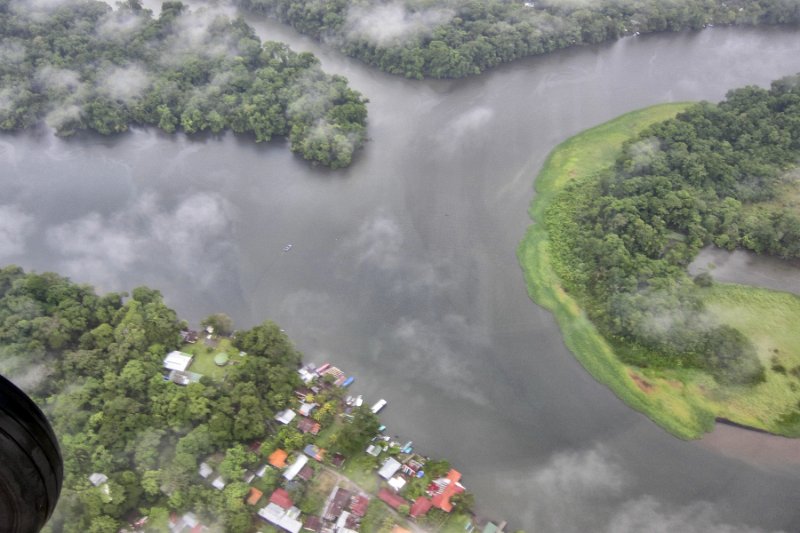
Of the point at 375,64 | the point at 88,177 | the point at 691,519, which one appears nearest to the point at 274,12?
the point at 375,64

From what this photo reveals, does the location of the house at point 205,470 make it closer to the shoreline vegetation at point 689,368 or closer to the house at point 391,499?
the house at point 391,499

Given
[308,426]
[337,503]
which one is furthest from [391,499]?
[308,426]

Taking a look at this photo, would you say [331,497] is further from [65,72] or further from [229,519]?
[65,72]

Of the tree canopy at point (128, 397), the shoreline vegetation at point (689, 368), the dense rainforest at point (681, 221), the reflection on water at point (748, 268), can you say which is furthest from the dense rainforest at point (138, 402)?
the reflection on water at point (748, 268)

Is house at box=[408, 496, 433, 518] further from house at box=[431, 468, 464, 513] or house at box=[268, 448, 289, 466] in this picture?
house at box=[268, 448, 289, 466]

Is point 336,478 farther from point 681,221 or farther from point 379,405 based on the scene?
point 681,221

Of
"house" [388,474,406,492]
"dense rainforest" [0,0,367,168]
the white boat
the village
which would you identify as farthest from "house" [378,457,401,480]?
"dense rainforest" [0,0,367,168]
